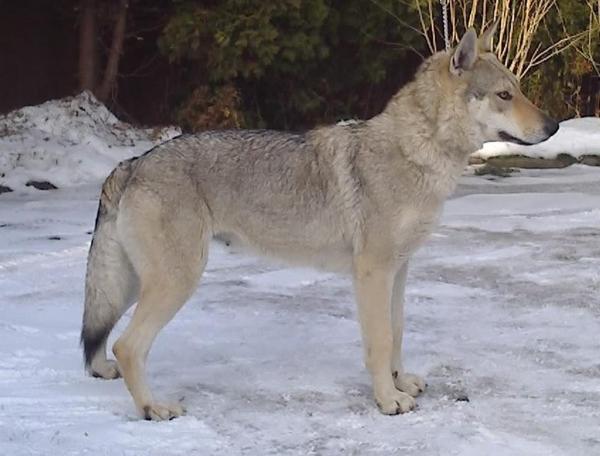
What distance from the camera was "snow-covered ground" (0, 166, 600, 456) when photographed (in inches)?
158

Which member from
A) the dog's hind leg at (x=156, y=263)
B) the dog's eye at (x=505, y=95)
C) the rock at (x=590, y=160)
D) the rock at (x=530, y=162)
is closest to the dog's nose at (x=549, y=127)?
the dog's eye at (x=505, y=95)

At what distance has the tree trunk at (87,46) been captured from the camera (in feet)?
40.8

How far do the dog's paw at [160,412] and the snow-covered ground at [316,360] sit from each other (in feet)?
0.16

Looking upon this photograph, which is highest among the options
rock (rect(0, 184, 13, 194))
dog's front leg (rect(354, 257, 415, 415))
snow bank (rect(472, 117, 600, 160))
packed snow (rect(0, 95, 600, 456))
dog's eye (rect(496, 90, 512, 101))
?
dog's eye (rect(496, 90, 512, 101))

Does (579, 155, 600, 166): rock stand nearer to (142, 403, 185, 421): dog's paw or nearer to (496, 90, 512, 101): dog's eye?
(496, 90, 512, 101): dog's eye

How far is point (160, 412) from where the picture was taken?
4203mm

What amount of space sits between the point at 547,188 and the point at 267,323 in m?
5.69

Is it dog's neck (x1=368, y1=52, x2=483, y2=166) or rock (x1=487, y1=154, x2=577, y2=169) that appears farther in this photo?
rock (x1=487, y1=154, x2=577, y2=169)

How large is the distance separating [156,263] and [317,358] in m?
1.11

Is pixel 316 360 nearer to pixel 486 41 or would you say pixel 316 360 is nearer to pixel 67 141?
pixel 486 41

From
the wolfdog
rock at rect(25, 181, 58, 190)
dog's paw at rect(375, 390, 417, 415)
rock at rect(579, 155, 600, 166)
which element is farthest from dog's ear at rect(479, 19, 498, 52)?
rock at rect(579, 155, 600, 166)

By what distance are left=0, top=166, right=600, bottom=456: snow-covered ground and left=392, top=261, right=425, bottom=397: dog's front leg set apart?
0.33ft

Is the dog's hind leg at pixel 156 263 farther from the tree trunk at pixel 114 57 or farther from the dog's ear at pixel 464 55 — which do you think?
the tree trunk at pixel 114 57

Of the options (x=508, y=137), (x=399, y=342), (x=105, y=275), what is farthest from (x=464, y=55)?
(x=105, y=275)
